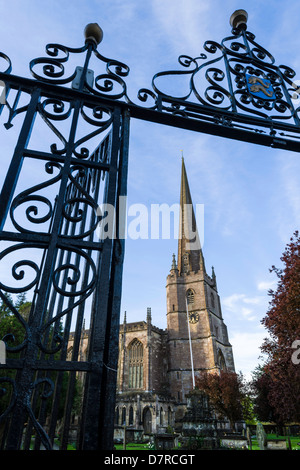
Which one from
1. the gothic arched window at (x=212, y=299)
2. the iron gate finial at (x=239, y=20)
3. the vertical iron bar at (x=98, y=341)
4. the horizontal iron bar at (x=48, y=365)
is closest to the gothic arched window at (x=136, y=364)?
the gothic arched window at (x=212, y=299)

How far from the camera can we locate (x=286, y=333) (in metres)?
13.8

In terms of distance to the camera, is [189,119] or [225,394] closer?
[189,119]

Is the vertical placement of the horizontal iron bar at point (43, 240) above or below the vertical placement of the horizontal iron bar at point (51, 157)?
below

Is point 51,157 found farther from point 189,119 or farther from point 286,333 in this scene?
point 286,333

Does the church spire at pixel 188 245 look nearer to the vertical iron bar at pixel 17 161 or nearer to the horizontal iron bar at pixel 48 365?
the vertical iron bar at pixel 17 161

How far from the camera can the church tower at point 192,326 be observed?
36.5 metres

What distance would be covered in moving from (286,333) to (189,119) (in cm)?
1360

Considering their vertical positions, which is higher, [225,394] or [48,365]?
[225,394]

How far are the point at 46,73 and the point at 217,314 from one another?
4406 centimetres

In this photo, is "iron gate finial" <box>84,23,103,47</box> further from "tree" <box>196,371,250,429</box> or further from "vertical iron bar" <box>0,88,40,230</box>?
"tree" <box>196,371,250,429</box>

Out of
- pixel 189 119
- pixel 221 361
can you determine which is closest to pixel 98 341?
pixel 189 119

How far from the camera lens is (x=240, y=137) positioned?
10.8 ft

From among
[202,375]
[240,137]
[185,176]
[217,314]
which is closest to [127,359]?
[202,375]
